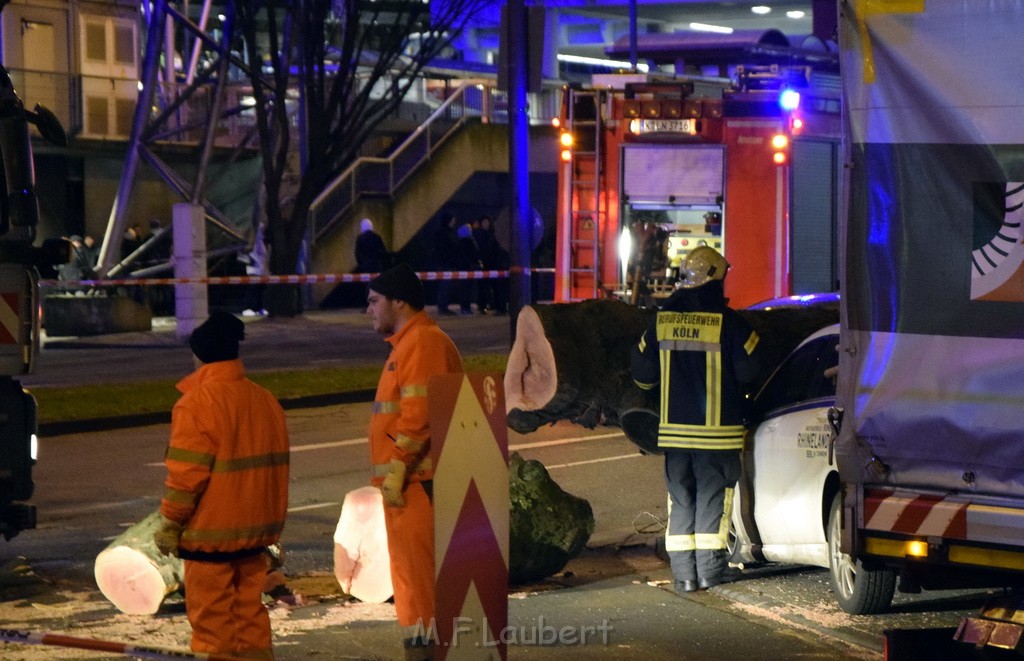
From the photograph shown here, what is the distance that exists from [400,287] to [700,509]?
7.61 feet

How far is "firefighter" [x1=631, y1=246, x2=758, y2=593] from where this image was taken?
8055 mm

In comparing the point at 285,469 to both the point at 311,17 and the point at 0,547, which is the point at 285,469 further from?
the point at 311,17

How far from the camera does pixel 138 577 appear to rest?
7.53 metres

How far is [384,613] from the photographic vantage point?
25.0 ft

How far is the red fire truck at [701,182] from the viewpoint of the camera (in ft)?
57.6

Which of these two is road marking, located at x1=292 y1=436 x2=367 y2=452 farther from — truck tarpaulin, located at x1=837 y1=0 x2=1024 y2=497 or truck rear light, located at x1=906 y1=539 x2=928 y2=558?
truck rear light, located at x1=906 y1=539 x2=928 y2=558

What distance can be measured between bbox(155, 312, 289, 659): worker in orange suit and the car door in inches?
120

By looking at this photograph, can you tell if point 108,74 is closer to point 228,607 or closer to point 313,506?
point 313,506

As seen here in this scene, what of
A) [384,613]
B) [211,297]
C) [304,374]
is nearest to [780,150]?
[304,374]

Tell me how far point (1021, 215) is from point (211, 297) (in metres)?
24.5

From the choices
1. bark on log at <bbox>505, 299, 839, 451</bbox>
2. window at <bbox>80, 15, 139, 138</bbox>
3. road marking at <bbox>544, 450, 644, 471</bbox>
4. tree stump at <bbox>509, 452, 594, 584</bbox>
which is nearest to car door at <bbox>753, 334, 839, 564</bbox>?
bark on log at <bbox>505, 299, 839, 451</bbox>

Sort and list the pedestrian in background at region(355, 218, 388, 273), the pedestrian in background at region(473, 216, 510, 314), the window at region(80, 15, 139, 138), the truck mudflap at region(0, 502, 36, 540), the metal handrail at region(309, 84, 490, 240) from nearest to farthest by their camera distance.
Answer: the truck mudflap at region(0, 502, 36, 540) < the pedestrian in background at region(355, 218, 388, 273) < the pedestrian in background at region(473, 216, 510, 314) < the window at region(80, 15, 139, 138) < the metal handrail at region(309, 84, 490, 240)

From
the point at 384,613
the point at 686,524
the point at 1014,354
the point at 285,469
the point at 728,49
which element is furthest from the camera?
the point at 728,49

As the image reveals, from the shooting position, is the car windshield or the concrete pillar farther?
the concrete pillar
